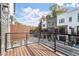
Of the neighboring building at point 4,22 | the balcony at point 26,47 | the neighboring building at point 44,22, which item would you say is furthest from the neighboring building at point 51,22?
the neighboring building at point 4,22

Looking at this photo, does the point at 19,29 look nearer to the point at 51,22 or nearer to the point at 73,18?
the point at 51,22

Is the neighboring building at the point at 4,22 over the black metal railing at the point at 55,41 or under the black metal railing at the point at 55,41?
over

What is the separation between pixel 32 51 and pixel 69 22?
734 mm

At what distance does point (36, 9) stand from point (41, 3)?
0.12 metres

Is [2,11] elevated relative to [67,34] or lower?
elevated

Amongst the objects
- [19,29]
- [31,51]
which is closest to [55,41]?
[31,51]

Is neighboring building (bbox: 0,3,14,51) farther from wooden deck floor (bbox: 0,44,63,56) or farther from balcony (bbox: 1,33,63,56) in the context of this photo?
wooden deck floor (bbox: 0,44,63,56)

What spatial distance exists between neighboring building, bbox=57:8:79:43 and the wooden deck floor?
1.25 ft

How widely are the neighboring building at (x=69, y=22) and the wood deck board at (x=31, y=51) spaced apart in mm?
392

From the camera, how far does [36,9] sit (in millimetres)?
2756

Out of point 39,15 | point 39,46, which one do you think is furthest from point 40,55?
point 39,15

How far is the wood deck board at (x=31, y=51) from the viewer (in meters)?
2.78

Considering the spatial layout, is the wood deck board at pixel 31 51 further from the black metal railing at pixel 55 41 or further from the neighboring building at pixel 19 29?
the neighboring building at pixel 19 29

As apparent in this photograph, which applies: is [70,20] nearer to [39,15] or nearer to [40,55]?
[39,15]
